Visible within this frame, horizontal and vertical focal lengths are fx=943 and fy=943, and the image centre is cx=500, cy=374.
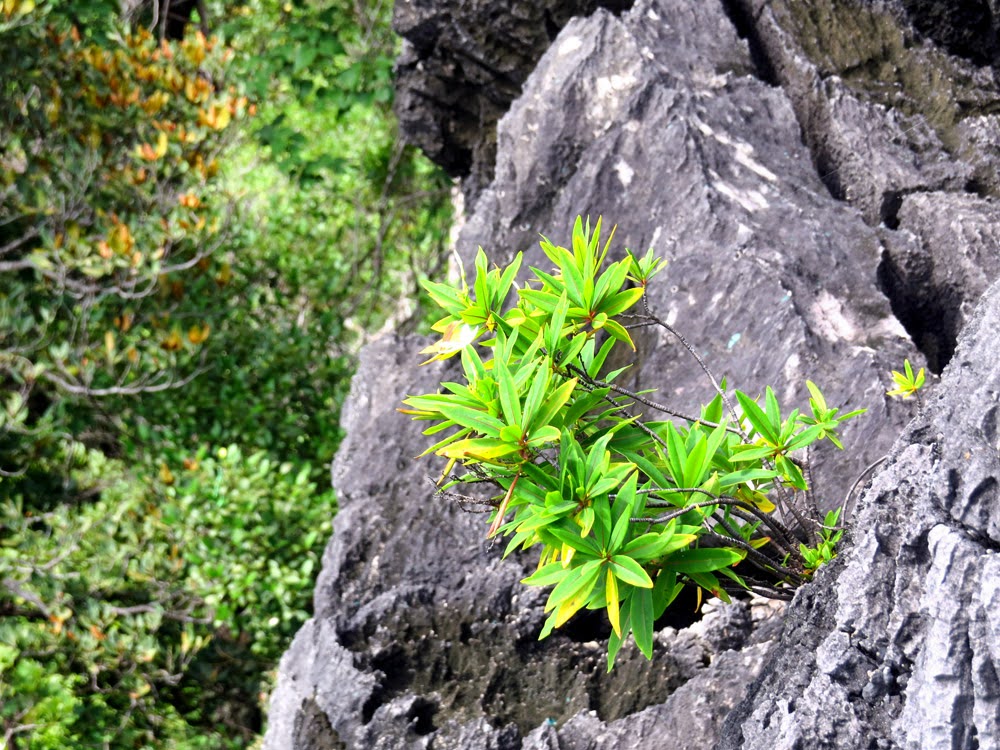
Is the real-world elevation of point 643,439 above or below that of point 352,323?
above

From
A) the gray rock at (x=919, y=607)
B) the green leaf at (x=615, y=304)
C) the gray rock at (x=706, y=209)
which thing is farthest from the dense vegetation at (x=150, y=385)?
the gray rock at (x=919, y=607)

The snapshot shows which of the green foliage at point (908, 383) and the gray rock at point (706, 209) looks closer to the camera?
the green foliage at point (908, 383)

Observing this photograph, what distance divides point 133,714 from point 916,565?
18.1ft

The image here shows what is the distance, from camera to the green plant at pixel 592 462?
6.73 ft

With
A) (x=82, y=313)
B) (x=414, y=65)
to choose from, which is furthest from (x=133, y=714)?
(x=414, y=65)

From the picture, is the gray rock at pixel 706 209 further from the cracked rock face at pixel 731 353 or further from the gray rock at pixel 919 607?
the gray rock at pixel 919 607

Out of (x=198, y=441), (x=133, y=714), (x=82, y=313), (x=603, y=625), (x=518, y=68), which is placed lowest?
(x=133, y=714)

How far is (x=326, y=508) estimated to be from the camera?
598 centimetres

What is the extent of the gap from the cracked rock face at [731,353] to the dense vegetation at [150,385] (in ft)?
6.32

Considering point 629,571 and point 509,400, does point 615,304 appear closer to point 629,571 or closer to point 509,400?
point 509,400

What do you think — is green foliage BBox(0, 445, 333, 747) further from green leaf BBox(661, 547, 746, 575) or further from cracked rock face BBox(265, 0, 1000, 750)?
green leaf BBox(661, 547, 746, 575)

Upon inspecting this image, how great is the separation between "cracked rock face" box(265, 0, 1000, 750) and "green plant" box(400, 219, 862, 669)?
11.7 inches

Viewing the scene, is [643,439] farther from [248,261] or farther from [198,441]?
[248,261]

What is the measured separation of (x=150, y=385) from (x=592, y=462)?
5.12m
